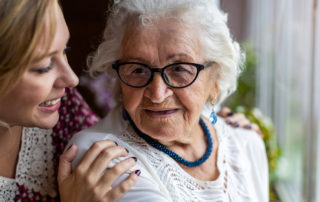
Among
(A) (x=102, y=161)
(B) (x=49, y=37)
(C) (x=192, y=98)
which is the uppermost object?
(B) (x=49, y=37)

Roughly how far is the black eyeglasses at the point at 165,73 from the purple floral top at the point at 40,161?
433 mm

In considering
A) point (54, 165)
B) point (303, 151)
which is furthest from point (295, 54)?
point (54, 165)

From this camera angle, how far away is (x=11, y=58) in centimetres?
103

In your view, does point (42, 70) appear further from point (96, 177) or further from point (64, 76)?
point (96, 177)

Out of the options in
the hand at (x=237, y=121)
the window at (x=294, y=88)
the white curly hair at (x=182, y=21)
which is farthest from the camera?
the window at (x=294, y=88)

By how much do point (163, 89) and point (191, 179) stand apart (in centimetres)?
39

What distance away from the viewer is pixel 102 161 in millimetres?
1205

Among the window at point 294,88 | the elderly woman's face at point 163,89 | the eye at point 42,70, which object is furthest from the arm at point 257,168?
the eye at point 42,70

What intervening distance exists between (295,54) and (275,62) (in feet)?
2.43

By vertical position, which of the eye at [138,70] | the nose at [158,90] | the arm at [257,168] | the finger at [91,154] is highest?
the eye at [138,70]

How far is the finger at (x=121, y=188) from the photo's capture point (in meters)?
1.17

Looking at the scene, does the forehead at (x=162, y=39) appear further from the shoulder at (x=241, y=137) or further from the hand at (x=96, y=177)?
the shoulder at (x=241, y=137)

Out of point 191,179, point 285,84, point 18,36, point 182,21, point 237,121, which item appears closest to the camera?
point 18,36

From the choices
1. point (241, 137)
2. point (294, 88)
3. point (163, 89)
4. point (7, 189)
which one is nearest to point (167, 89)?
point (163, 89)
